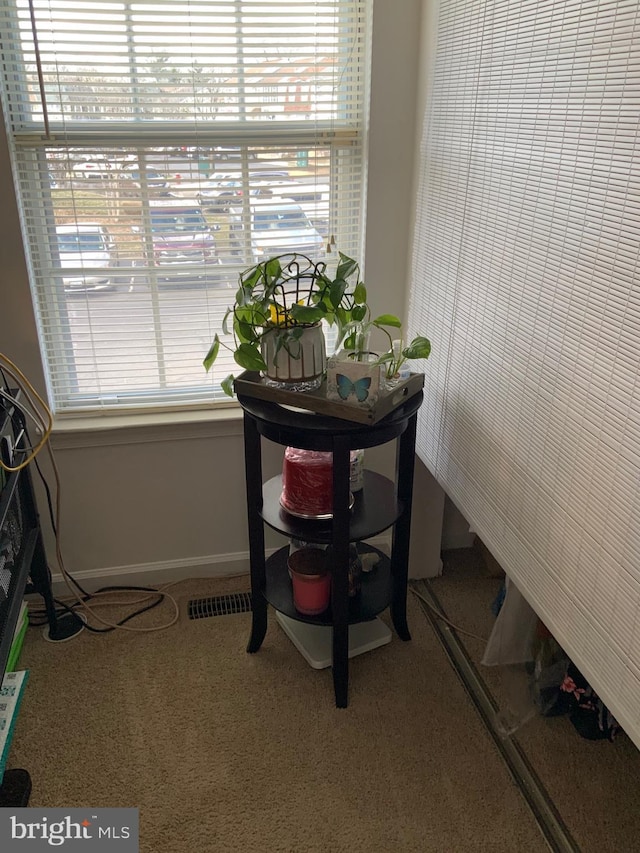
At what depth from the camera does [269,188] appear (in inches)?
75.5

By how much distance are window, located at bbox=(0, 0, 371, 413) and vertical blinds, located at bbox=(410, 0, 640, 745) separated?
37cm

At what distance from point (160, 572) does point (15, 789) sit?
81 centimetres

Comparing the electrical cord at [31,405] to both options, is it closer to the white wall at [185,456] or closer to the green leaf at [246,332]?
the white wall at [185,456]

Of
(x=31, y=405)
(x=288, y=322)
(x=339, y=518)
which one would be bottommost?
(x=339, y=518)

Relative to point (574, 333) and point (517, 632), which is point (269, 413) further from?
point (517, 632)

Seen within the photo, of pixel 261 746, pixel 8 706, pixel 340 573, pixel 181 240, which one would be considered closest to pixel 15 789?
pixel 8 706

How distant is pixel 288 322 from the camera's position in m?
1.53

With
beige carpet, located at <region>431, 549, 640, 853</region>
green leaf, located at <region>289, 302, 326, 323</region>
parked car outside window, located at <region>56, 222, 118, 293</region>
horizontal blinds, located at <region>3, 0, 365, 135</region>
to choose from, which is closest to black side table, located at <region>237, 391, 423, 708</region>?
green leaf, located at <region>289, 302, 326, 323</region>

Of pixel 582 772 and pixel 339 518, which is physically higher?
pixel 339 518

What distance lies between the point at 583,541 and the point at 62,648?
1.48 m

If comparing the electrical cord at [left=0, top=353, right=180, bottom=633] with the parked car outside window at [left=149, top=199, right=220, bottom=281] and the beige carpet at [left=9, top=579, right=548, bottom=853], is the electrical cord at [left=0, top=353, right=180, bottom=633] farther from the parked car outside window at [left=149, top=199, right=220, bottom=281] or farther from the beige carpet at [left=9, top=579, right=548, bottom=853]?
the parked car outside window at [left=149, top=199, right=220, bottom=281]

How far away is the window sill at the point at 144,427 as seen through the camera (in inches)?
77.5

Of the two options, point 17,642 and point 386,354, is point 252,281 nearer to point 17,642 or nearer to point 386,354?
point 386,354

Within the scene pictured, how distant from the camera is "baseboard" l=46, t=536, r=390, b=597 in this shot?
2.14 m
